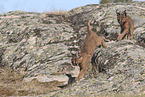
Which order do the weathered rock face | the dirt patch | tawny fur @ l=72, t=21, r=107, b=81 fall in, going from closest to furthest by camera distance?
the weathered rock face → the dirt patch → tawny fur @ l=72, t=21, r=107, b=81

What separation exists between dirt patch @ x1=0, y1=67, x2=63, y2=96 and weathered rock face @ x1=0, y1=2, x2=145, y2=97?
37 cm

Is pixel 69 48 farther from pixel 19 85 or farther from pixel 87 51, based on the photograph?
pixel 19 85

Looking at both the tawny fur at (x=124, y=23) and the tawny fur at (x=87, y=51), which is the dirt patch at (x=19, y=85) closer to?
the tawny fur at (x=87, y=51)

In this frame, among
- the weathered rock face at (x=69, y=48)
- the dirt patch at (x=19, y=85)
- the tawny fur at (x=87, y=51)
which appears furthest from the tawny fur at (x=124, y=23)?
the dirt patch at (x=19, y=85)

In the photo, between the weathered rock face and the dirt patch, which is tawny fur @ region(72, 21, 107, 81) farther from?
the dirt patch

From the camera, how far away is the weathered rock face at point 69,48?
6.60 metres

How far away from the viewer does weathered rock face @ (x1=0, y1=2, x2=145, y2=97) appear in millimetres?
6602

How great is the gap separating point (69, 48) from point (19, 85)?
3.98 metres

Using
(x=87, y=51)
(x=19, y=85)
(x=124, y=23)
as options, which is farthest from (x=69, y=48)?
(x=19, y=85)

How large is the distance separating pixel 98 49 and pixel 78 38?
2.80m

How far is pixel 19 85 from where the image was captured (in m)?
9.07

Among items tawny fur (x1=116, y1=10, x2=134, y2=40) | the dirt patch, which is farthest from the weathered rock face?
tawny fur (x1=116, y1=10, x2=134, y2=40)

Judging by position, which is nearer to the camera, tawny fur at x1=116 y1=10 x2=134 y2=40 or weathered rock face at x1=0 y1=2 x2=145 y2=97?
weathered rock face at x1=0 y1=2 x2=145 y2=97

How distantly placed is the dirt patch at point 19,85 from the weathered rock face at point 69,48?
0.37m
